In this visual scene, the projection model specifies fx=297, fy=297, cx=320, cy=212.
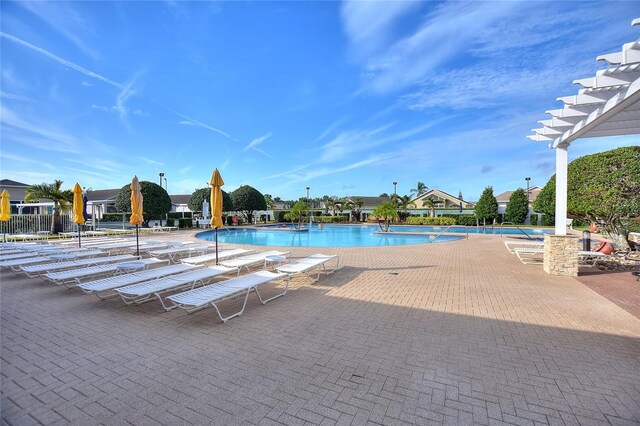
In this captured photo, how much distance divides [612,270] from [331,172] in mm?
34943

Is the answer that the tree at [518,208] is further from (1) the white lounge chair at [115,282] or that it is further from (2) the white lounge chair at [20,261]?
(2) the white lounge chair at [20,261]

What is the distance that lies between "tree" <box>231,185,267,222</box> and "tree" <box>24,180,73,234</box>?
16252 millimetres

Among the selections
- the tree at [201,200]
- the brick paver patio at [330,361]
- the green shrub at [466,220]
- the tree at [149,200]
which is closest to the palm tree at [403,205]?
the green shrub at [466,220]

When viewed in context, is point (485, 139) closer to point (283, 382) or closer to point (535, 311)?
point (535, 311)

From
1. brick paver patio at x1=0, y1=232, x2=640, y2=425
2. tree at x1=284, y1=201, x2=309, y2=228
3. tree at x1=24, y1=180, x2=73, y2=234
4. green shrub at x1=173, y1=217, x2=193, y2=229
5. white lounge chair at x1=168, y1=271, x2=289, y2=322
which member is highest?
tree at x1=24, y1=180, x2=73, y2=234

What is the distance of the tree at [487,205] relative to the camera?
94.5 ft

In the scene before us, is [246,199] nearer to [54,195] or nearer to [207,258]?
[54,195]

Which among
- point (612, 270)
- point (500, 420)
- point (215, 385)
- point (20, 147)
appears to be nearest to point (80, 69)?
point (20, 147)

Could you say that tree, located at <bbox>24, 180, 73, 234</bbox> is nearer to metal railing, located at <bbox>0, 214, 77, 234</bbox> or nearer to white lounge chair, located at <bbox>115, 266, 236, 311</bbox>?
metal railing, located at <bbox>0, 214, 77, 234</bbox>

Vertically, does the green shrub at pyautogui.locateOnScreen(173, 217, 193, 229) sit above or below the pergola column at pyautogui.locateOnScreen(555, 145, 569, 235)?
below

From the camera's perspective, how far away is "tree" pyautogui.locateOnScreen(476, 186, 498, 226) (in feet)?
94.5

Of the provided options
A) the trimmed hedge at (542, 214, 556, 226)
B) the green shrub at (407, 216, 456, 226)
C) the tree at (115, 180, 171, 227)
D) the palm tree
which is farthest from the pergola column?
the tree at (115, 180, 171, 227)

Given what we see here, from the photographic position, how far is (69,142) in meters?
14.9

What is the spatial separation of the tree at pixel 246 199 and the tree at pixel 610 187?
2920 centimetres
